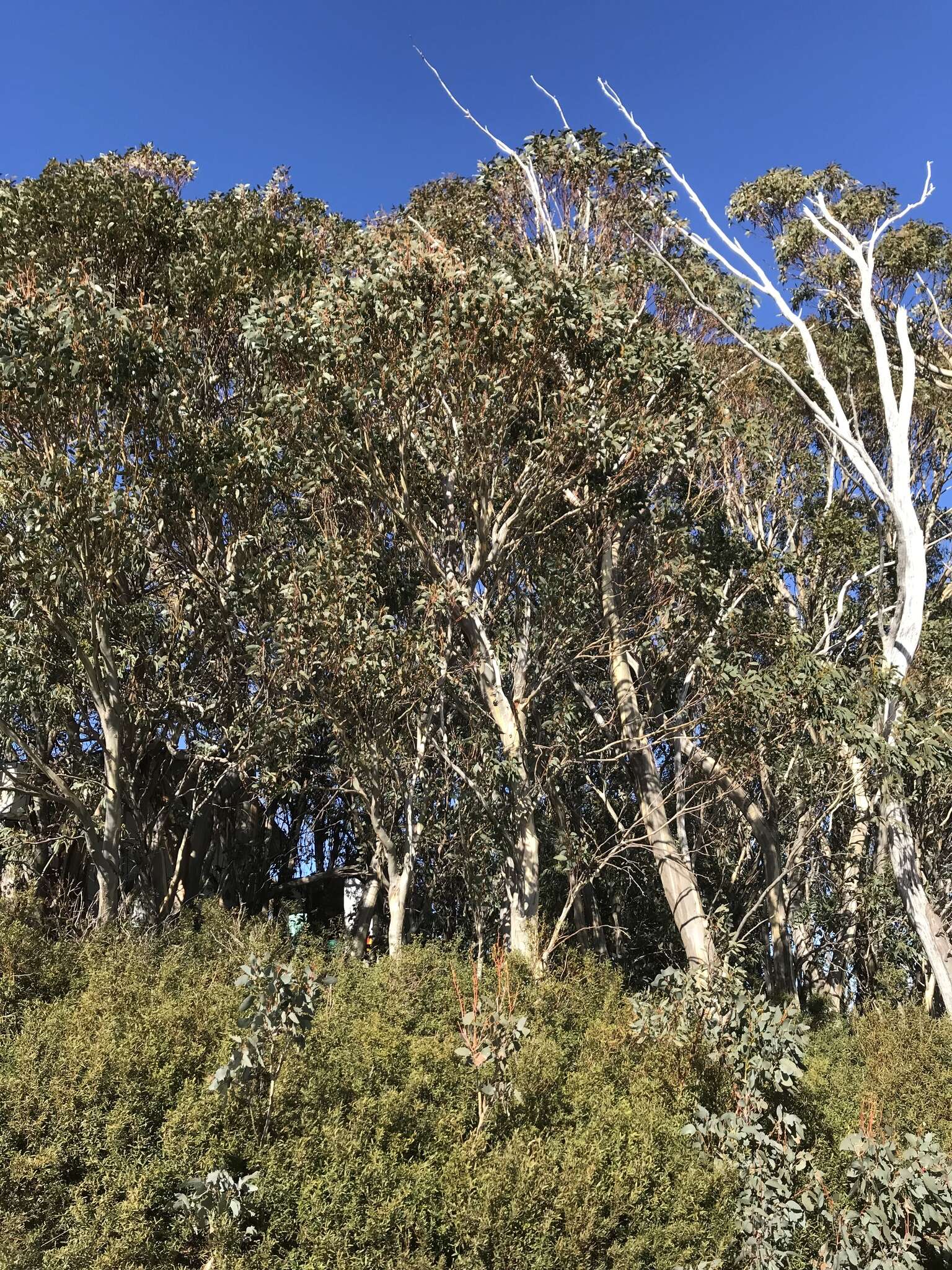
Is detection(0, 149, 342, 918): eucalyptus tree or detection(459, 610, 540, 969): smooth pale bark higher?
detection(0, 149, 342, 918): eucalyptus tree

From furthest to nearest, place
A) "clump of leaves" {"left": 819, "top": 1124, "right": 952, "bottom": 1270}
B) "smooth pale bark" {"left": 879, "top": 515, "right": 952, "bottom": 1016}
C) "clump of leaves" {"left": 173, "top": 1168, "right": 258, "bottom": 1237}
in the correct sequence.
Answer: "smooth pale bark" {"left": 879, "top": 515, "right": 952, "bottom": 1016} < "clump of leaves" {"left": 819, "top": 1124, "right": 952, "bottom": 1270} < "clump of leaves" {"left": 173, "top": 1168, "right": 258, "bottom": 1237}

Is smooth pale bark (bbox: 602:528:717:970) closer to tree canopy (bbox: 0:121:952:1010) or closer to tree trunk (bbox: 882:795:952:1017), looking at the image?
tree canopy (bbox: 0:121:952:1010)

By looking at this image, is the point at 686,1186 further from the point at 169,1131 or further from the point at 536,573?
the point at 536,573

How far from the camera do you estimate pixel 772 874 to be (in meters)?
Answer: 13.1

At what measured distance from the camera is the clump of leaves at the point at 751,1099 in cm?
522

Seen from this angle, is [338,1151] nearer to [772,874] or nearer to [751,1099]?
[751,1099]

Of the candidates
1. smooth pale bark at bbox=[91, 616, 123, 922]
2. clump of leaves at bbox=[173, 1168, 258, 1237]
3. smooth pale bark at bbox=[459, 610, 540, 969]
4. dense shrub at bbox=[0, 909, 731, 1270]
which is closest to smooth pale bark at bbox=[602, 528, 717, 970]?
smooth pale bark at bbox=[459, 610, 540, 969]

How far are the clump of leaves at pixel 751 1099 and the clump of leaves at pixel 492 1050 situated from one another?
120 cm

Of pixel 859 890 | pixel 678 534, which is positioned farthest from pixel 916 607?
pixel 859 890

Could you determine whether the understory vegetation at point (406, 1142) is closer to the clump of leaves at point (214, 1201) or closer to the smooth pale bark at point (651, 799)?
the clump of leaves at point (214, 1201)

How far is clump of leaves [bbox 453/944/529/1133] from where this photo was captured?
557 cm

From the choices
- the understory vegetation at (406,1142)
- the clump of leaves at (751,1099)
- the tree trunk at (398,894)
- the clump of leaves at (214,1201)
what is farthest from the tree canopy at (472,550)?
the clump of leaves at (214,1201)

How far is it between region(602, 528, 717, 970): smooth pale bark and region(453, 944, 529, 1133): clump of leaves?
4530 millimetres

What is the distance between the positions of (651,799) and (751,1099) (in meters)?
5.03
